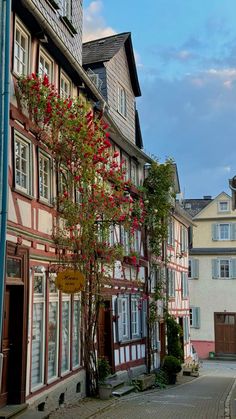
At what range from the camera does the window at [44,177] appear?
37.5 ft

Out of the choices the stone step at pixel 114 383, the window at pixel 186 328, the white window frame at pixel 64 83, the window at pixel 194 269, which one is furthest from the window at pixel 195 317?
the white window frame at pixel 64 83

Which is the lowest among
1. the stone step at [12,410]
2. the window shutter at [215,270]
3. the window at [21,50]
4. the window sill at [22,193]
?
the stone step at [12,410]

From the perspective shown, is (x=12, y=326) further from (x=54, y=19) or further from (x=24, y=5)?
(x=54, y=19)

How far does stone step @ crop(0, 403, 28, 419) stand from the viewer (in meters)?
8.73

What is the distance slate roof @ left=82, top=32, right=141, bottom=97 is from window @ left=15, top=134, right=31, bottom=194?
338 inches

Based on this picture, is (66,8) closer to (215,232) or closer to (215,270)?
(215,232)

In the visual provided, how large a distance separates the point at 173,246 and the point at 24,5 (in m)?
20.5

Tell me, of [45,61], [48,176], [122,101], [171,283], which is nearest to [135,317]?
[122,101]

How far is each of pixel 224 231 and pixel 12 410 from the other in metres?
33.0

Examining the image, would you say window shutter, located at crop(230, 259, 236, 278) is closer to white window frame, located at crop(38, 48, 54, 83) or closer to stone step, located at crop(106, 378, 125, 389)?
stone step, located at crop(106, 378, 125, 389)

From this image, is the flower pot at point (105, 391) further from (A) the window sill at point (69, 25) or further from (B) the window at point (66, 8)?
(B) the window at point (66, 8)

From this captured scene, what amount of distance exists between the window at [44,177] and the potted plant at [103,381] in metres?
5.21

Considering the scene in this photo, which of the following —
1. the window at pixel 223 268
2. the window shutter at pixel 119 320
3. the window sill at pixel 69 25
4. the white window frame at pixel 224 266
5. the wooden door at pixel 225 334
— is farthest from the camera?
the white window frame at pixel 224 266

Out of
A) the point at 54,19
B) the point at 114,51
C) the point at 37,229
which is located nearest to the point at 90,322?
the point at 37,229
